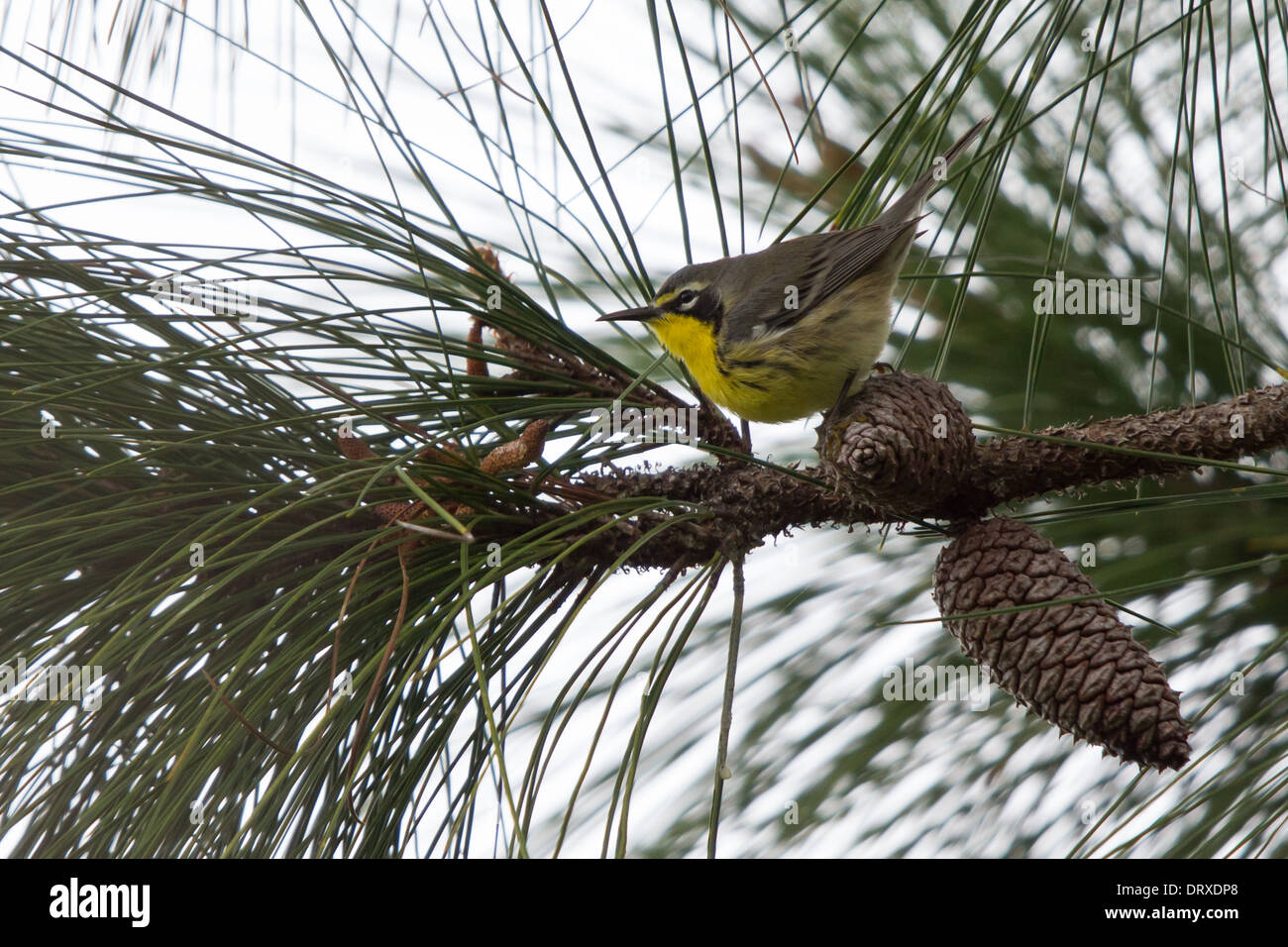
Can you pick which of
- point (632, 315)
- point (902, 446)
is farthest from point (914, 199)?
point (902, 446)

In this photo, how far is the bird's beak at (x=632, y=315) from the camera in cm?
171

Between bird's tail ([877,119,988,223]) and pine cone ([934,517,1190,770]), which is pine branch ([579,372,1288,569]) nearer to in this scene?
pine cone ([934,517,1190,770])

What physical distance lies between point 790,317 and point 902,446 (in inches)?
28.8

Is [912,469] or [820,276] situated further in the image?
[820,276]

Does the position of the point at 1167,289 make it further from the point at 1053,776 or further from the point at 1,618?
the point at 1,618

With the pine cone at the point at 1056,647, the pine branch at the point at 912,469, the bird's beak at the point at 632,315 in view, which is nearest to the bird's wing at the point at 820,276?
the bird's beak at the point at 632,315

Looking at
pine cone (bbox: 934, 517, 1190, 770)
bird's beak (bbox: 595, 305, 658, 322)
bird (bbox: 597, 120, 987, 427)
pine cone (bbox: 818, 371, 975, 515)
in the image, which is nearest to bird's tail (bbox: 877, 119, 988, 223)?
bird (bbox: 597, 120, 987, 427)

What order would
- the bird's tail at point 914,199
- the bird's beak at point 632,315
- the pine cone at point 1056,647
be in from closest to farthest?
the pine cone at point 1056,647
the bird's beak at point 632,315
the bird's tail at point 914,199

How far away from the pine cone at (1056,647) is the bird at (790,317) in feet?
1.37

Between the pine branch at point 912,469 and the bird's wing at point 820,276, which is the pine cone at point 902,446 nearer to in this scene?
the pine branch at point 912,469

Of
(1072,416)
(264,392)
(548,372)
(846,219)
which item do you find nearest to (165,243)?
(264,392)

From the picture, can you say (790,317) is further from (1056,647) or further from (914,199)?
(1056,647)

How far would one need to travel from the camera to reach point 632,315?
1.75 meters

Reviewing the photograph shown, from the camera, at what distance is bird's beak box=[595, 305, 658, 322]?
1.71 meters
